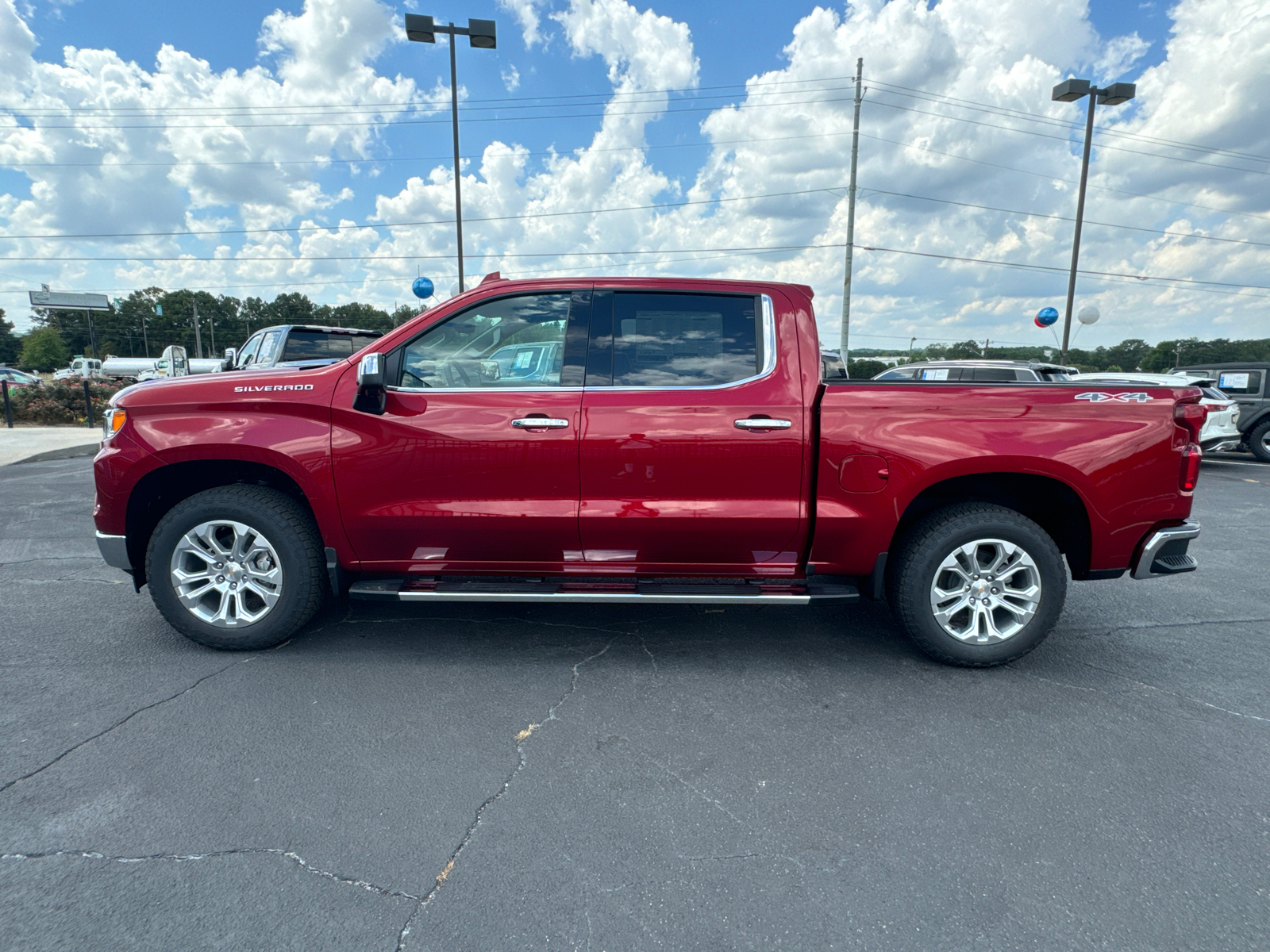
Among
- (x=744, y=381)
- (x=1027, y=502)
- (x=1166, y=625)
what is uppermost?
(x=744, y=381)

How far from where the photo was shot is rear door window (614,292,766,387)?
11.7 ft

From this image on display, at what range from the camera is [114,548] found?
12.0 feet

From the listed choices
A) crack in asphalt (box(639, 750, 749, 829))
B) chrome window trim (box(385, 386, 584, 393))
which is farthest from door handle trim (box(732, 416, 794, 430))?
crack in asphalt (box(639, 750, 749, 829))

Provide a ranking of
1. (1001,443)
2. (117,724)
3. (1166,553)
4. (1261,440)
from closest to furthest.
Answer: (117,724)
(1001,443)
(1166,553)
(1261,440)

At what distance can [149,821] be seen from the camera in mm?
2342

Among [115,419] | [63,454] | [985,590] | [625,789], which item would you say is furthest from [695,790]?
[63,454]

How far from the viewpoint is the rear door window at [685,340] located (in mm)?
3555

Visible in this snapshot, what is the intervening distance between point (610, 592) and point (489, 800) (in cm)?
125

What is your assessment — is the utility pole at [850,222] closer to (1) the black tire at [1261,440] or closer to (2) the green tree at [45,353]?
(1) the black tire at [1261,440]

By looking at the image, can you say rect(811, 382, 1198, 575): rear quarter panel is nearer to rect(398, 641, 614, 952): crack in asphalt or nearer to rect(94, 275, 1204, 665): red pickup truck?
rect(94, 275, 1204, 665): red pickup truck

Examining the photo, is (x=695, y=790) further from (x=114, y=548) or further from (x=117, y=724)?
(x=114, y=548)

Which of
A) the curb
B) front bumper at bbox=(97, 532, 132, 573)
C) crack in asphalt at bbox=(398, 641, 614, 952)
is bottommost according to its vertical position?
the curb

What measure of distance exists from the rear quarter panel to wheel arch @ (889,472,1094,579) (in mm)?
118

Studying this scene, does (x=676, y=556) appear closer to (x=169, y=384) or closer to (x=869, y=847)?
(x=869, y=847)
